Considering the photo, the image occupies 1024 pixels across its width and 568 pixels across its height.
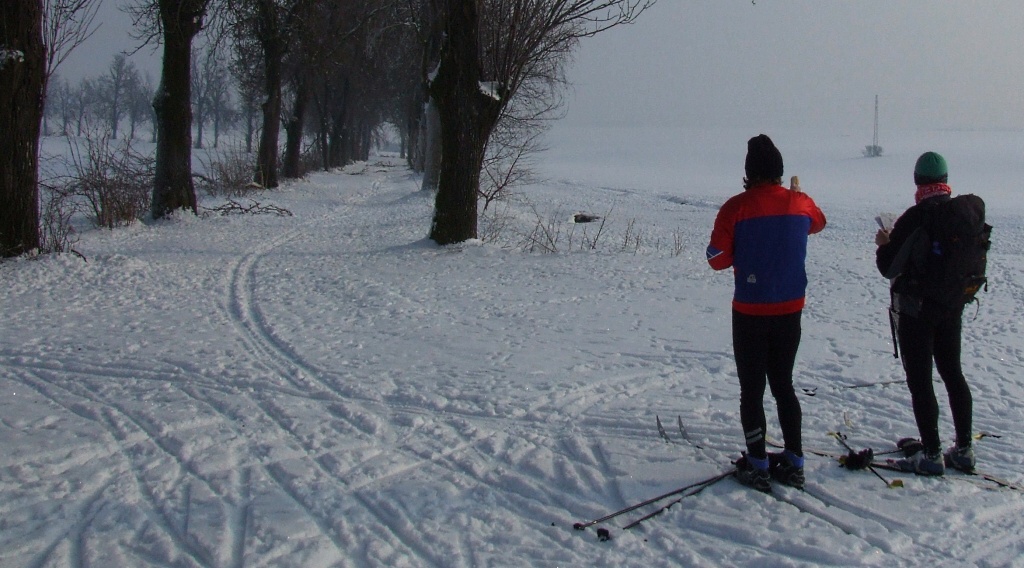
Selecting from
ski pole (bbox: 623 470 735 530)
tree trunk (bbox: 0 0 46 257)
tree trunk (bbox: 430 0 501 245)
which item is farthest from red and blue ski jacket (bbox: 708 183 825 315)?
tree trunk (bbox: 0 0 46 257)

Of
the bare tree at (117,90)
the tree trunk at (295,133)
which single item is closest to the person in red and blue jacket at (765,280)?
the tree trunk at (295,133)

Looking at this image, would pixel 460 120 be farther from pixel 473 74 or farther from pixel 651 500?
pixel 651 500

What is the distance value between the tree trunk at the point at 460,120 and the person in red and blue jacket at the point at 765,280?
8.18 metres

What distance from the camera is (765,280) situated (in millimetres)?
4059

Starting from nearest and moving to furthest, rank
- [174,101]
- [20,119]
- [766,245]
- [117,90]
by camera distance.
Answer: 1. [766,245]
2. [20,119]
3. [174,101]
4. [117,90]

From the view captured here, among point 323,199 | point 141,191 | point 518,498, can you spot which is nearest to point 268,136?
point 323,199

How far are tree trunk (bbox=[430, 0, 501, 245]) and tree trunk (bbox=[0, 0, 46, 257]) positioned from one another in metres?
5.22

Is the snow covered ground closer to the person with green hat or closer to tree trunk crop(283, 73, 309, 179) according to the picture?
the person with green hat

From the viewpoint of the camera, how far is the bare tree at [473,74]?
38.5 feet

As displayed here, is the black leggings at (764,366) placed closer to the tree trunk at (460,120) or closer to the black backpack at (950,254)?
the black backpack at (950,254)

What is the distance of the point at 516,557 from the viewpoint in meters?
3.55

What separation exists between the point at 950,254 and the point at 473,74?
28.5ft

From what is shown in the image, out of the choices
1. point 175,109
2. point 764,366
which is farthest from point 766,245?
point 175,109

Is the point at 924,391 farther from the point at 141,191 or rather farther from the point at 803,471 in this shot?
the point at 141,191
